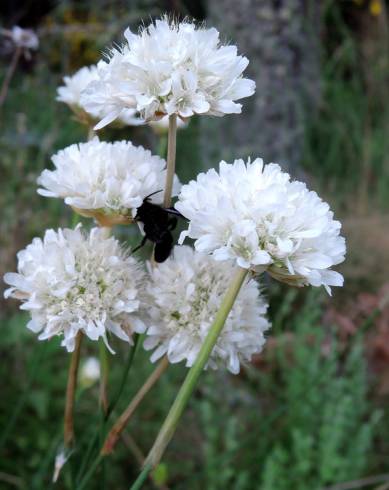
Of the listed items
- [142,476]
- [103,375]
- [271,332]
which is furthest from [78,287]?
[271,332]

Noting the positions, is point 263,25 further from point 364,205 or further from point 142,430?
point 142,430

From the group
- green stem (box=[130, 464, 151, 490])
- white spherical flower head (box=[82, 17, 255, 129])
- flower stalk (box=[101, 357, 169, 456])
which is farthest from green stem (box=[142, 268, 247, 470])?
white spherical flower head (box=[82, 17, 255, 129])

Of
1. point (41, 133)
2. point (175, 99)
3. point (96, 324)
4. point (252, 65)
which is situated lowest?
point (96, 324)

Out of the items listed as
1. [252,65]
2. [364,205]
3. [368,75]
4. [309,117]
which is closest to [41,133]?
[252,65]

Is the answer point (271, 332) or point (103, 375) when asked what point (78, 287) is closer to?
point (103, 375)

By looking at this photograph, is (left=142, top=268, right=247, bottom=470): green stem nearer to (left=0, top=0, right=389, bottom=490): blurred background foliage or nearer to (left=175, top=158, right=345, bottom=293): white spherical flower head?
(left=175, top=158, right=345, bottom=293): white spherical flower head

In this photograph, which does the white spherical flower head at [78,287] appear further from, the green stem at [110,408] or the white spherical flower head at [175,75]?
the white spherical flower head at [175,75]
